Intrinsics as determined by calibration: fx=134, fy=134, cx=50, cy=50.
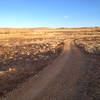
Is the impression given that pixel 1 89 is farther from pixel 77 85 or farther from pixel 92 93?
pixel 92 93

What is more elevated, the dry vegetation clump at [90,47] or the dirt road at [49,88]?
the dry vegetation clump at [90,47]

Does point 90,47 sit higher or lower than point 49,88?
higher

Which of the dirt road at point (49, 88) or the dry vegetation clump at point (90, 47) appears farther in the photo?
the dry vegetation clump at point (90, 47)

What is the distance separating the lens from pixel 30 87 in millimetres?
10016

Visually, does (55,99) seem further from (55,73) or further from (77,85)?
(55,73)

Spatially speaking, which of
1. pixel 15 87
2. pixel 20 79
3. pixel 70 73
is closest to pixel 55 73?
pixel 70 73

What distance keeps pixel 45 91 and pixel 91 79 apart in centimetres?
428

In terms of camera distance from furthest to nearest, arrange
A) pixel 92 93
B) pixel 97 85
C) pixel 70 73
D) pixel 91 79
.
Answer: pixel 70 73, pixel 91 79, pixel 97 85, pixel 92 93

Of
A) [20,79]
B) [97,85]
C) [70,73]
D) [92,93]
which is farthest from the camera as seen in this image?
[70,73]

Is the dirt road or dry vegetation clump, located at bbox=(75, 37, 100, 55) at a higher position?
dry vegetation clump, located at bbox=(75, 37, 100, 55)

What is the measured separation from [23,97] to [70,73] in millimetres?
5817

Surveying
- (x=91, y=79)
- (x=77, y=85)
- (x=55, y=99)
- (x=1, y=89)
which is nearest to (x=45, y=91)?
(x=55, y=99)

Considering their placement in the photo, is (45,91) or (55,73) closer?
(45,91)

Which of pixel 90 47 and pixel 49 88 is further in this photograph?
pixel 90 47
